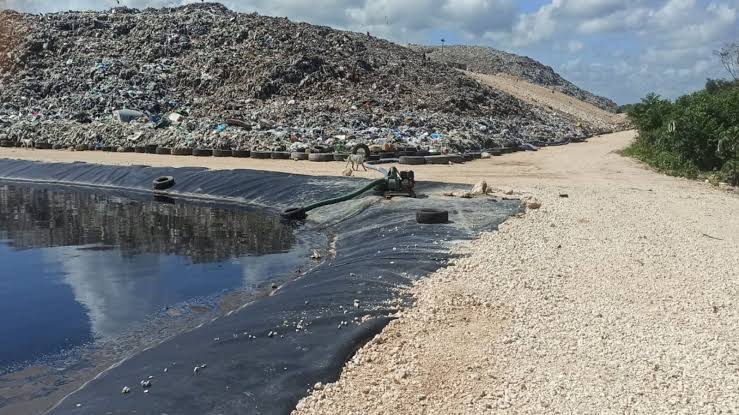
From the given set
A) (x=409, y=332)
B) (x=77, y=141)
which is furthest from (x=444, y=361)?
(x=77, y=141)

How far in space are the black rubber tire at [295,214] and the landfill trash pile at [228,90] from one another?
24.3 feet

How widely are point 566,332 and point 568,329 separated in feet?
0.22

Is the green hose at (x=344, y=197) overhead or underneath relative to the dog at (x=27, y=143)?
underneath

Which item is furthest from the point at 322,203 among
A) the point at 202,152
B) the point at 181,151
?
the point at 181,151

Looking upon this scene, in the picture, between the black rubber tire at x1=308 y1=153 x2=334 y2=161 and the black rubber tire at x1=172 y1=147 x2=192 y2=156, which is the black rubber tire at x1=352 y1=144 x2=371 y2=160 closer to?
the black rubber tire at x1=308 y1=153 x2=334 y2=161

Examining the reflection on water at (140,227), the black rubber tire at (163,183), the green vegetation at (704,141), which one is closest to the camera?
the reflection on water at (140,227)

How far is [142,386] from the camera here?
4.22 metres

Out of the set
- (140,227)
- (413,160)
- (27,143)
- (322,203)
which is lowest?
(140,227)

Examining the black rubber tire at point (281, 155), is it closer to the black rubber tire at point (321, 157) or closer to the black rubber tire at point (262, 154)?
the black rubber tire at point (262, 154)

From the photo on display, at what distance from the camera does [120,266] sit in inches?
346

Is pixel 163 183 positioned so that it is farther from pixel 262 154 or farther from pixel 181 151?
pixel 181 151

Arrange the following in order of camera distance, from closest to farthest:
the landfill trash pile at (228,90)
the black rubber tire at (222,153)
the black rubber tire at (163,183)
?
the black rubber tire at (163,183), the black rubber tire at (222,153), the landfill trash pile at (228,90)

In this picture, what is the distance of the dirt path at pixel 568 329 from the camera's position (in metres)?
3.73

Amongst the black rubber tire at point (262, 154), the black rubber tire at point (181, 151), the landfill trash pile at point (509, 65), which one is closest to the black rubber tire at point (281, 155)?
the black rubber tire at point (262, 154)
